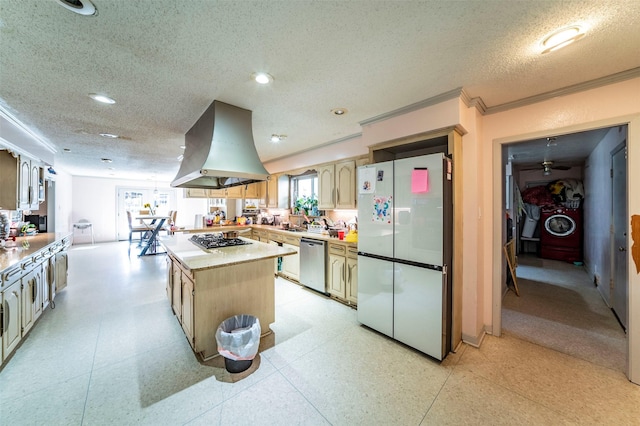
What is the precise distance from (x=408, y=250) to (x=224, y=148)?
2095mm

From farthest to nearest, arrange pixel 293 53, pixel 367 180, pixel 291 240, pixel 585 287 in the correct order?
pixel 291 240 < pixel 585 287 < pixel 367 180 < pixel 293 53

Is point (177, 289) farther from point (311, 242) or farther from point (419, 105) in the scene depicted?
point (419, 105)

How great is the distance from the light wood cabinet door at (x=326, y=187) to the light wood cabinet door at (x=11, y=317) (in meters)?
3.51

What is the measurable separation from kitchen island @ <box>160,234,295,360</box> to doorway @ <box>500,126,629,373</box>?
9.16ft

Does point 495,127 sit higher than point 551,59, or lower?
lower

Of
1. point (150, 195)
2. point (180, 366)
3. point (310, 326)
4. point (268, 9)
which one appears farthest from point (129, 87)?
point (150, 195)

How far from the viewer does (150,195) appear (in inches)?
375

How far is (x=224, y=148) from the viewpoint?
2.38m

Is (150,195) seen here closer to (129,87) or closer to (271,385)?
(129,87)

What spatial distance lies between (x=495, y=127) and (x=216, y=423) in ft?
11.7

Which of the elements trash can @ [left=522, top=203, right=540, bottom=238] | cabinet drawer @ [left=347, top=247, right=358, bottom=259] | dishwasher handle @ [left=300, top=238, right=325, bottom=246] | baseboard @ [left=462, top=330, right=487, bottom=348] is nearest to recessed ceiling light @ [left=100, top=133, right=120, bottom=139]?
dishwasher handle @ [left=300, top=238, right=325, bottom=246]

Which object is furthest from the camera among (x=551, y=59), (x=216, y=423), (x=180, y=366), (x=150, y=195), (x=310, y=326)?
(x=150, y=195)

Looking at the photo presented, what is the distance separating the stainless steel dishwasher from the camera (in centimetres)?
367

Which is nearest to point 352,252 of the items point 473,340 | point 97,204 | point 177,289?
point 473,340
